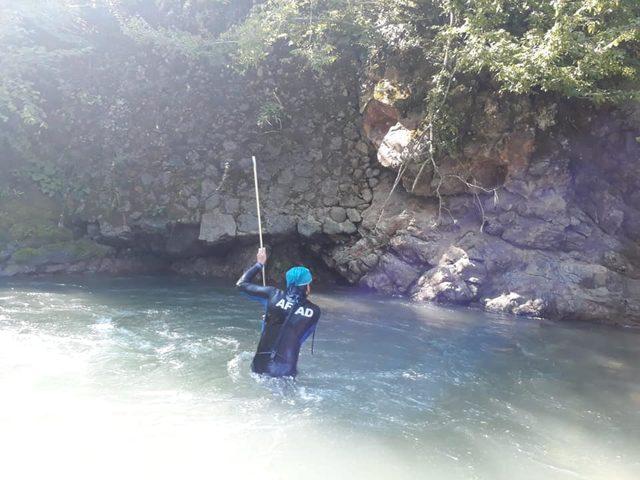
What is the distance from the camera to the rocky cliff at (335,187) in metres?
8.90

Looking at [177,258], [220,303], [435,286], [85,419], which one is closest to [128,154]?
[177,258]

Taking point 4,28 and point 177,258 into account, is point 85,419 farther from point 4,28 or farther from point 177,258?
point 4,28

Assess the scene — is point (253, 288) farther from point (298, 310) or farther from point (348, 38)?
point (348, 38)

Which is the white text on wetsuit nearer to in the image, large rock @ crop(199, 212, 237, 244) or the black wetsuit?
the black wetsuit

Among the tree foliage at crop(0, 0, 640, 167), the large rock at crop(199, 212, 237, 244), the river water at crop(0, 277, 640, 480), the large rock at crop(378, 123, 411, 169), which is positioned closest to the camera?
the river water at crop(0, 277, 640, 480)

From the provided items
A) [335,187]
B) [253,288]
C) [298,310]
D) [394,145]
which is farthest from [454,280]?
[253,288]

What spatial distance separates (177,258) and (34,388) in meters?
6.36

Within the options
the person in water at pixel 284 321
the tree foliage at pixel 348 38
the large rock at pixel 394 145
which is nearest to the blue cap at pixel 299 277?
the person in water at pixel 284 321

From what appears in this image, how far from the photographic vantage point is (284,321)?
17.6 ft

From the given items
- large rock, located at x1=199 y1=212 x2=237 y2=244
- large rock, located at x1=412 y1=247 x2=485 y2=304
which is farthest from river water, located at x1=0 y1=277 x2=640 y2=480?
large rock, located at x1=199 y1=212 x2=237 y2=244

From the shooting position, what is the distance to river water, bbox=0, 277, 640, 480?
393 centimetres

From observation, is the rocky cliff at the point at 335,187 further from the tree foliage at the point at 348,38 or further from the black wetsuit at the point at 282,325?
the black wetsuit at the point at 282,325

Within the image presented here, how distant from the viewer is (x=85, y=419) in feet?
14.5

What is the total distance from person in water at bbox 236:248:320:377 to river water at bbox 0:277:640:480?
21 cm
